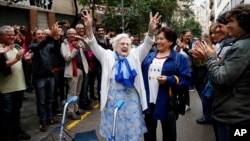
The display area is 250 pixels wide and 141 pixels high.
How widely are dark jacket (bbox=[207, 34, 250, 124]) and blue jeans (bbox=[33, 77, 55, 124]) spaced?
12.7 feet

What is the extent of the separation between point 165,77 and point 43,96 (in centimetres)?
291

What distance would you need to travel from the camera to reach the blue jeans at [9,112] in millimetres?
5148

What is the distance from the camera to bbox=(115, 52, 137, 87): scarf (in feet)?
13.1

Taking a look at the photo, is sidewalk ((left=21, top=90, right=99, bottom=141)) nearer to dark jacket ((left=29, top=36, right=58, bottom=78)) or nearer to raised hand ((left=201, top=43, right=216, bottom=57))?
dark jacket ((left=29, top=36, right=58, bottom=78))

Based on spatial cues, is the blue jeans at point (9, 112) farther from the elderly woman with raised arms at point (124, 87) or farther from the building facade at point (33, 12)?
the building facade at point (33, 12)

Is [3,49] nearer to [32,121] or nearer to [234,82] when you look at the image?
[32,121]

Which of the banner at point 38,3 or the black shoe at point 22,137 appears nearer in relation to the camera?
the black shoe at point 22,137

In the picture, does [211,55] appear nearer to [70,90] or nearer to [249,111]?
[249,111]

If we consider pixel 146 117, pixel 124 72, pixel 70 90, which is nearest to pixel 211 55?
pixel 124 72

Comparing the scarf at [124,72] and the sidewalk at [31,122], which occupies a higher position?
the scarf at [124,72]

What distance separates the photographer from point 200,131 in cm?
608

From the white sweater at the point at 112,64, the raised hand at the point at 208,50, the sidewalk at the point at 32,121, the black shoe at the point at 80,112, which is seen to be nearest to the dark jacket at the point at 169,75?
the white sweater at the point at 112,64

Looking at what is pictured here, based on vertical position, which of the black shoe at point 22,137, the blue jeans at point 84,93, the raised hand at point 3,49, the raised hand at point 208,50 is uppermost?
the raised hand at point 208,50

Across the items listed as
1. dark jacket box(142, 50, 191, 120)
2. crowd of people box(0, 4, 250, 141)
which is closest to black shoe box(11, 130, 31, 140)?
crowd of people box(0, 4, 250, 141)
